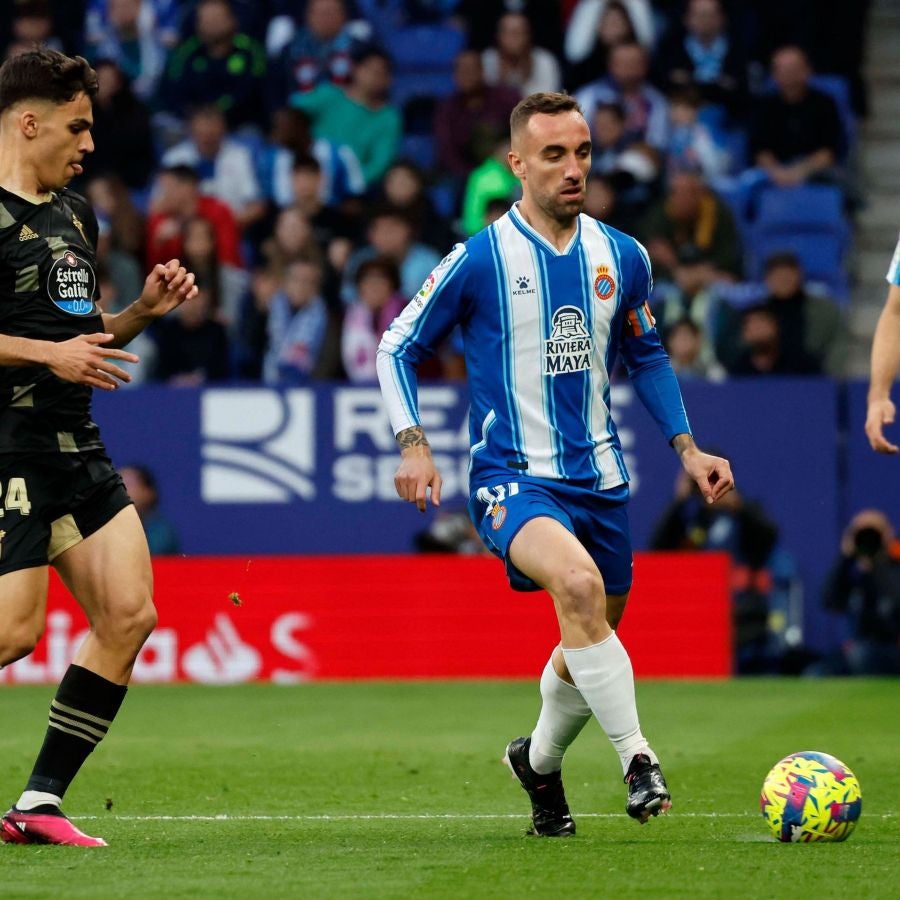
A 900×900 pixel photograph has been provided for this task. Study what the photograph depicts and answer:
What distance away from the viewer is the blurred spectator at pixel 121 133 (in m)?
18.1

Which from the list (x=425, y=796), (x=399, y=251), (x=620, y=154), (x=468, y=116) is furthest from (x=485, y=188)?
(x=425, y=796)

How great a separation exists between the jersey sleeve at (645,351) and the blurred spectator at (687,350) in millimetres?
8182

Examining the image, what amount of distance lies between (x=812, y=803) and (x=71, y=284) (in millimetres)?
2901

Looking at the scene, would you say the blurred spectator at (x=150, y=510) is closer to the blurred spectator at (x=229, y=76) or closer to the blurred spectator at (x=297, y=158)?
the blurred spectator at (x=297, y=158)

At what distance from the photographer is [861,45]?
1861 cm

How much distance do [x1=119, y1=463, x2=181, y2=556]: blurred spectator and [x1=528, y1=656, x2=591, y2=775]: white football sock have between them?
8.49 m

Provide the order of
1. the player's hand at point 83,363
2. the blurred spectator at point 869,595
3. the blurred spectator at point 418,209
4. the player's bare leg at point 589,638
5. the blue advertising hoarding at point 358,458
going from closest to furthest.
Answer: the player's hand at point 83,363 → the player's bare leg at point 589,638 → the blurred spectator at point 869,595 → the blue advertising hoarding at point 358,458 → the blurred spectator at point 418,209

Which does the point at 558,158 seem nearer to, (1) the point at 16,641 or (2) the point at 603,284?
(2) the point at 603,284

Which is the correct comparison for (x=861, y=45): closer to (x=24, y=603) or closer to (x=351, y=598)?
(x=351, y=598)

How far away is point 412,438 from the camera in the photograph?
671cm

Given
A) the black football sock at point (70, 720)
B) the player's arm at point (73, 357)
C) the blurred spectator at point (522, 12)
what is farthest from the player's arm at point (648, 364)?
the blurred spectator at point (522, 12)

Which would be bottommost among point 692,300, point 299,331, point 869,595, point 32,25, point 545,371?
point 869,595

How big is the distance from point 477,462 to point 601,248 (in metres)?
0.84

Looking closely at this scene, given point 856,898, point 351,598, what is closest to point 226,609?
point 351,598
